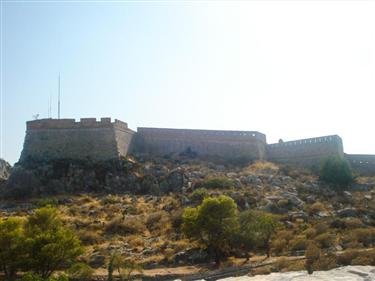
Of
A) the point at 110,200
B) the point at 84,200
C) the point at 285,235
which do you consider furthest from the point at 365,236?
the point at 84,200

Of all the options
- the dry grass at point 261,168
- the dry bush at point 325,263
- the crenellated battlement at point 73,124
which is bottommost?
the dry bush at point 325,263

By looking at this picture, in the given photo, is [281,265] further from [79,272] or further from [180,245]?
[79,272]

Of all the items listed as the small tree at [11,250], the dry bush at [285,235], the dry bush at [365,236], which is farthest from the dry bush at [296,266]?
the small tree at [11,250]

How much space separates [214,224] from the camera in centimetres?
2158

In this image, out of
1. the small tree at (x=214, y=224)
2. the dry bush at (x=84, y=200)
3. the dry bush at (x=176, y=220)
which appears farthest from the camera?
the dry bush at (x=84, y=200)

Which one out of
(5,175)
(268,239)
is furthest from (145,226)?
(5,175)

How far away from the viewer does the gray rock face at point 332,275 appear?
45.8 feet

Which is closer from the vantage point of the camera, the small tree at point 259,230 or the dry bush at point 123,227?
the small tree at point 259,230

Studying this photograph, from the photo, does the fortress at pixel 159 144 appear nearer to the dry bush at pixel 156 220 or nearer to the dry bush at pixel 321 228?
the dry bush at pixel 156 220

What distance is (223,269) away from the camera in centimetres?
1969

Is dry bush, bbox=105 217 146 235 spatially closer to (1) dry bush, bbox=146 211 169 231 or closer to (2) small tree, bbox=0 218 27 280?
(1) dry bush, bbox=146 211 169 231

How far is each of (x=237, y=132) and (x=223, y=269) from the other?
22.8 metres

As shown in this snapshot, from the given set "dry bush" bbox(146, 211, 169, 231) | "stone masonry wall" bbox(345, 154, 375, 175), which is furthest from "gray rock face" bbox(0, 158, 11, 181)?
"stone masonry wall" bbox(345, 154, 375, 175)

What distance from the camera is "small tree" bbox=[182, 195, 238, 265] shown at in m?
21.7
